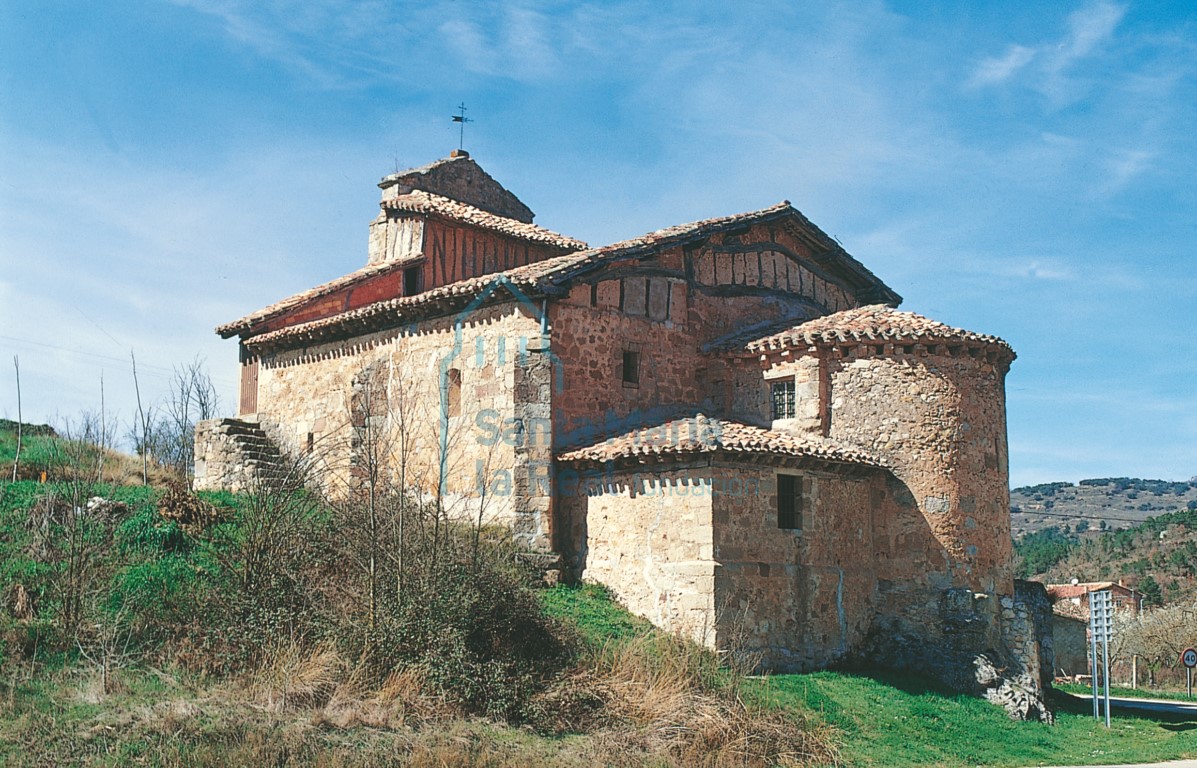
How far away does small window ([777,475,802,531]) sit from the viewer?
1906 cm

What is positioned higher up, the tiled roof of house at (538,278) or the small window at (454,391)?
the tiled roof of house at (538,278)

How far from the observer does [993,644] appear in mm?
19859

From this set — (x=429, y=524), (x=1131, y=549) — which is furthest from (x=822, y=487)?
(x=1131, y=549)

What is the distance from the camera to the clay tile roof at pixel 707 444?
58.7 feet

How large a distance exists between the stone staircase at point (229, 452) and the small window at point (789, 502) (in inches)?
426

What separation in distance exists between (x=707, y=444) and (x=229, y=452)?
12009mm

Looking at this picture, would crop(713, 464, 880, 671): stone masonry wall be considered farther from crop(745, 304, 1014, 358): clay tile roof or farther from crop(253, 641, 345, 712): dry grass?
crop(253, 641, 345, 712): dry grass

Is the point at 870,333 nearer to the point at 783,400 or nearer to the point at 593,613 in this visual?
the point at 783,400

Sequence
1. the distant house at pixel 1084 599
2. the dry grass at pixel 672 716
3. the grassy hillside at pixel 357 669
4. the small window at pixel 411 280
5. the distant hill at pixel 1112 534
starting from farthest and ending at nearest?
1. the distant hill at pixel 1112 534
2. the distant house at pixel 1084 599
3. the small window at pixel 411 280
4. the dry grass at pixel 672 716
5. the grassy hillside at pixel 357 669

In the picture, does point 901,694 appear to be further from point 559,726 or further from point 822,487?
point 559,726

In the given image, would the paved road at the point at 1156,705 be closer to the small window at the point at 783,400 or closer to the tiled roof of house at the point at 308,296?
the small window at the point at 783,400

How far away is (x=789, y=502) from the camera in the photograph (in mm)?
19219

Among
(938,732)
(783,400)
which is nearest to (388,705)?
(938,732)

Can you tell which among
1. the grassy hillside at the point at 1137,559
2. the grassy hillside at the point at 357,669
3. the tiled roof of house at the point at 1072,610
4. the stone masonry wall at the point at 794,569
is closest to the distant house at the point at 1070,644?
the tiled roof of house at the point at 1072,610
